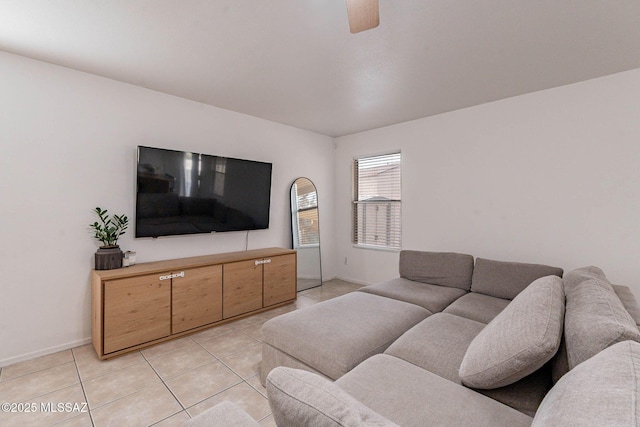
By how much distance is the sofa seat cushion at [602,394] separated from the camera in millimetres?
580

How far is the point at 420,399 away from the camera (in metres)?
1.20

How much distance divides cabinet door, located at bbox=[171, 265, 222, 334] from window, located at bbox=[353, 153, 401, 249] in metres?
2.49

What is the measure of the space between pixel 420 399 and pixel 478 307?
1.43 metres

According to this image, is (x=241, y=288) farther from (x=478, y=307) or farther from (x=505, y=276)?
(x=505, y=276)

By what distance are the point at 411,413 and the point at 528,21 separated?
241cm

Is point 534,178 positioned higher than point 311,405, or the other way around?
point 534,178

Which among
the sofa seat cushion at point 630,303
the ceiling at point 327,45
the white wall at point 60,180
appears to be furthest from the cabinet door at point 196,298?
the sofa seat cushion at point 630,303

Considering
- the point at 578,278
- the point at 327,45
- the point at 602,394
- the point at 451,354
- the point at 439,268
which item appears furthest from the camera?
the point at 439,268

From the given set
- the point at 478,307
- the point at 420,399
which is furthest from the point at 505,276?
the point at 420,399

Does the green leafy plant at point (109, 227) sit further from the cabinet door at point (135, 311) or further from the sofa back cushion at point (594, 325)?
the sofa back cushion at point (594, 325)

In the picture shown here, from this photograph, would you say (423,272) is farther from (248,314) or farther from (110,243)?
(110,243)

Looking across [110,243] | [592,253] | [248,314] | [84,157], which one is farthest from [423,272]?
[84,157]

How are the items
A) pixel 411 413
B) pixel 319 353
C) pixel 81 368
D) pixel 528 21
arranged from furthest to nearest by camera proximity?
pixel 81 368 → pixel 528 21 → pixel 319 353 → pixel 411 413

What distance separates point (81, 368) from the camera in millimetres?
2270
